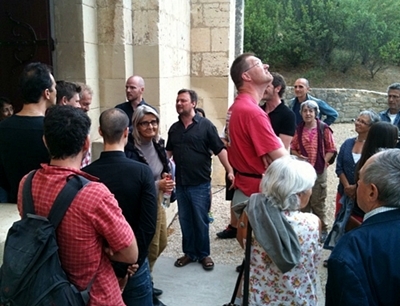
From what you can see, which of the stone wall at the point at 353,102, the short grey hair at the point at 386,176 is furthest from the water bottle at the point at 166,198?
the stone wall at the point at 353,102

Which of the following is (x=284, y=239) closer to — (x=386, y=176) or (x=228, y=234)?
(x=386, y=176)

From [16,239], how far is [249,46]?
24534 millimetres

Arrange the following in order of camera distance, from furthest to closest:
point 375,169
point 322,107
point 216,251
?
1. point 322,107
2. point 216,251
3. point 375,169

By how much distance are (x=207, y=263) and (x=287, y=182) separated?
2.31 meters

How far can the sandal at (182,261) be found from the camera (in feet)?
13.7

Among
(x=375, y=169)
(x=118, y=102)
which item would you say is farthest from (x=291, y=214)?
(x=118, y=102)

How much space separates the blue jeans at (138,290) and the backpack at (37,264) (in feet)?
2.33

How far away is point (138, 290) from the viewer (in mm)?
2377

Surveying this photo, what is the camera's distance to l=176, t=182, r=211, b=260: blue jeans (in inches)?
163

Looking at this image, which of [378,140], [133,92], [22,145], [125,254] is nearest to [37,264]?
[125,254]

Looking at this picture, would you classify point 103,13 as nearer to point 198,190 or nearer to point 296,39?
point 198,190

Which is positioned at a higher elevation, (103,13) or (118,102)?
(103,13)

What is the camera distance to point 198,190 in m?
4.14

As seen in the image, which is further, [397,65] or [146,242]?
[397,65]
